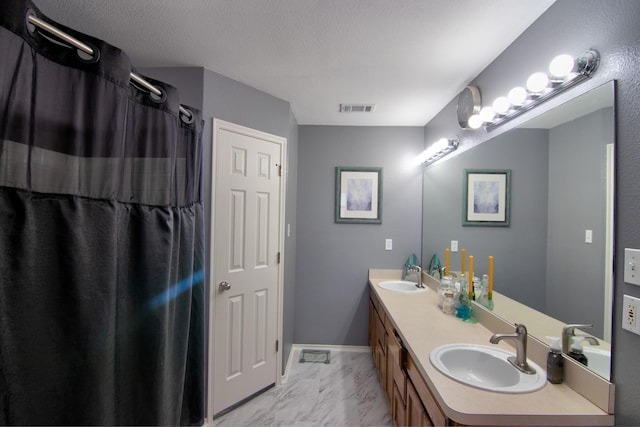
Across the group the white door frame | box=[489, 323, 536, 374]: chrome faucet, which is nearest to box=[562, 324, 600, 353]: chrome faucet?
box=[489, 323, 536, 374]: chrome faucet

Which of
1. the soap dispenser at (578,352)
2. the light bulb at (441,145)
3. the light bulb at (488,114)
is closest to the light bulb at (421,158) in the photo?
the light bulb at (441,145)

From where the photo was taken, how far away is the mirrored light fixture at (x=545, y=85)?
0.97m

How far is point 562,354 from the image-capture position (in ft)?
3.40

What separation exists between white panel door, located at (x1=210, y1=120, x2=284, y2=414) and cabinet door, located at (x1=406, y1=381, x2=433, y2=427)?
1146 millimetres

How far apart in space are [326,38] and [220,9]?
0.54 m

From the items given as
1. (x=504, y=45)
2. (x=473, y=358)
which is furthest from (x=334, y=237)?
(x=504, y=45)

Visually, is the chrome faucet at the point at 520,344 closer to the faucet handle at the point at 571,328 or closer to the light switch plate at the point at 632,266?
the faucet handle at the point at 571,328

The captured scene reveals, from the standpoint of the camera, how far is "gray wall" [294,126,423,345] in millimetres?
2717

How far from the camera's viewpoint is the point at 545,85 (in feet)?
3.63

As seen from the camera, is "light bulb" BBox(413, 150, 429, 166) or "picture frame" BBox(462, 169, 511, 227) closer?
"picture frame" BBox(462, 169, 511, 227)

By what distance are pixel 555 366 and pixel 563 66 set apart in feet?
3.93

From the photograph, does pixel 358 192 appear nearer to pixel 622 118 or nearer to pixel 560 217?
pixel 560 217

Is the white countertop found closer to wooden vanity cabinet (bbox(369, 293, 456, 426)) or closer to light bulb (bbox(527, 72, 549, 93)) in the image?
wooden vanity cabinet (bbox(369, 293, 456, 426))

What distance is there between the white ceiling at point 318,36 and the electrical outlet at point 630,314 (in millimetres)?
1249
